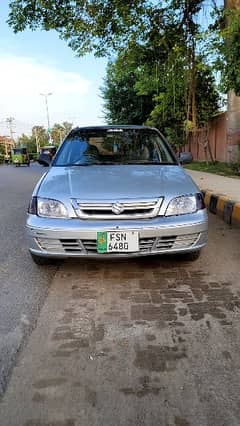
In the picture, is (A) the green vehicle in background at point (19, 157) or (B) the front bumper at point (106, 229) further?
(A) the green vehicle in background at point (19, 157)

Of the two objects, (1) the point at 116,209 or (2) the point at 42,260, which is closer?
(1) the point at 116,209

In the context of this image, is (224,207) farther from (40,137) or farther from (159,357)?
(40,137)

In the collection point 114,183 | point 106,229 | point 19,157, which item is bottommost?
point 19,157

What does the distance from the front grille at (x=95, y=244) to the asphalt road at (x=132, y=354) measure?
330 millimetres

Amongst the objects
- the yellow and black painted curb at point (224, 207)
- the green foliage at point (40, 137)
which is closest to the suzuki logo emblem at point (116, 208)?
the yellow and black painted curb at point (224, 207)

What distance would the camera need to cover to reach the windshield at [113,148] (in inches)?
182

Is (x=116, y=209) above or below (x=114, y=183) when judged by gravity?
below

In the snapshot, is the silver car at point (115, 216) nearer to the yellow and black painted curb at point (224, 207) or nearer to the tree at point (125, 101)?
the yellow and black painted curb at point (224, 207)

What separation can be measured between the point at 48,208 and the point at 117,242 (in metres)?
0.74

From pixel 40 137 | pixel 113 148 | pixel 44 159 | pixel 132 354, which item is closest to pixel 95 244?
pixel 132 354

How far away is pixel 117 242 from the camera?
10.9 ft

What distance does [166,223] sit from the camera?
11.2 feet

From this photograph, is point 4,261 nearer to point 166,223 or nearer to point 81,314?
point 81,314

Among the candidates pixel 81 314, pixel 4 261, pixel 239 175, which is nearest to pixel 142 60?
pixel 239 175
